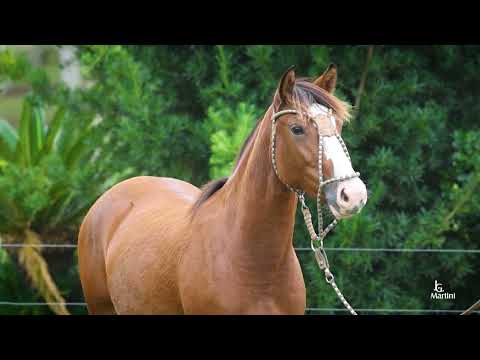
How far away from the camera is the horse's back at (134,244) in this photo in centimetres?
403

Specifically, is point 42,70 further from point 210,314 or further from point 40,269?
point 210,314

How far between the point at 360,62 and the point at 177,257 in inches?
164

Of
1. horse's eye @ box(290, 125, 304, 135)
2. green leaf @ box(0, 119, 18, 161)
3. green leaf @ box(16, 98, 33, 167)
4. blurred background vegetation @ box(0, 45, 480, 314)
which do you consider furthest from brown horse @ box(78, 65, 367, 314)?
Answer: green leaf @ box(0, 119, 18, 161)

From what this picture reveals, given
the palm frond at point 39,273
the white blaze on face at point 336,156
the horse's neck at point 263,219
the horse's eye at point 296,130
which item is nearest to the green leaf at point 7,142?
the palm frond at point 39,273

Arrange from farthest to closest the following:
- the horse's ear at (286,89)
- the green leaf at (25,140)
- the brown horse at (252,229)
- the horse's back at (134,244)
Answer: the green leaf at (25,140), the horse's back at (134,244), the horse's ear at (286,89), the brown horse at (252,229)

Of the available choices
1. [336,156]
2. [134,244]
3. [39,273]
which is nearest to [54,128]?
[39,273]

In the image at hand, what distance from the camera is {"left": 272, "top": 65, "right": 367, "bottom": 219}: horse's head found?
3.12m

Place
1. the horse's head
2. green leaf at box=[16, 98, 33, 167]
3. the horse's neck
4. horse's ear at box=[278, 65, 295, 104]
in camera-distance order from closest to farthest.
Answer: the horse's head → horse's ear at box=[278, 65, 295, 104] → the horse's neck → green leaf at box=[16, 98, 33, 167]

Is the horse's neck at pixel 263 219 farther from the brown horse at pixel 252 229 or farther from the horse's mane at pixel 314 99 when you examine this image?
the horse's mane at pixel 314 99

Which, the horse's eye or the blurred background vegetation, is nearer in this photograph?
the horse's eye

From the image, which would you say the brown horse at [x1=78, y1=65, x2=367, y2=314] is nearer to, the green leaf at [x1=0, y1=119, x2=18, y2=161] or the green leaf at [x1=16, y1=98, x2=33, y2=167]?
the green leaf at [x1=16, y1=98, x2=33, y2=167]

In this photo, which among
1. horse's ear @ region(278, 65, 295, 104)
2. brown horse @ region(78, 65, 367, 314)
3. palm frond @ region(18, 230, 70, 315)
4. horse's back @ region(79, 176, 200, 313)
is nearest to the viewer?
brown horse @ region(78, 65, 367, 314)
